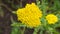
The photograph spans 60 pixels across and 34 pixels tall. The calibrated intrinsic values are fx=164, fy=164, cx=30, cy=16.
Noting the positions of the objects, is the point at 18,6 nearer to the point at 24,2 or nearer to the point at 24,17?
the point at 24,2

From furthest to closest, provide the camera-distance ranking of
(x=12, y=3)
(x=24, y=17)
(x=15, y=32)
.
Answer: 1. (x=12, y=3)
2. (x=15, y=32)
3. (x=24, y=17)

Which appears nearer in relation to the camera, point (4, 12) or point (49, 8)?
point (49, 8)

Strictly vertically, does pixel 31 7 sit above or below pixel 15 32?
above

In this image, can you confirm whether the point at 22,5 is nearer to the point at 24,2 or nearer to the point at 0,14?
the point at 24,2

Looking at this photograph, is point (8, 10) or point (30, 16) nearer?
point (30, 16)

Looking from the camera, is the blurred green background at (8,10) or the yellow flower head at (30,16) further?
the blurred green background at (8,10)

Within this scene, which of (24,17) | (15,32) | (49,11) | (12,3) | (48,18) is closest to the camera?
(24,17)

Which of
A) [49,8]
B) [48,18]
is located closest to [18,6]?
[49,8]

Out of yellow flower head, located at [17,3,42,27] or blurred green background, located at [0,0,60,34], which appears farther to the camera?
blurred green background, located at [0,0,60,34]

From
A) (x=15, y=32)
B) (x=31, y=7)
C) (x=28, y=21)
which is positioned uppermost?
(x=31, y=7)
